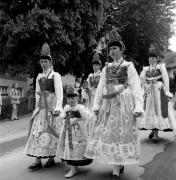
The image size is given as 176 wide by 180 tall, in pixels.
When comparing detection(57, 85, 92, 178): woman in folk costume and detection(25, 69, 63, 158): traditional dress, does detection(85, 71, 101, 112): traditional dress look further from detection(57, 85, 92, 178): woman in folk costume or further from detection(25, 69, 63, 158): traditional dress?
detection(57, 85, 92, 178): woman in folk costume

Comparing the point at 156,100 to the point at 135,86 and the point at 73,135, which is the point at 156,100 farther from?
the point at 73,135

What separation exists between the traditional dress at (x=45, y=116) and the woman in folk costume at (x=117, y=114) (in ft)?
2.50

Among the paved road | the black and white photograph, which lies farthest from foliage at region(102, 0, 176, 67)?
the paved road

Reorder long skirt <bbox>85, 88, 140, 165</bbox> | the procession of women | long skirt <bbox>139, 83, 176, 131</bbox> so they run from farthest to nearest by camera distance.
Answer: long skirt <bbox>139, 83, 176, 131</bbox> → the procession of women → long skirt <bbox>85, 88, 140, 165</bbox>

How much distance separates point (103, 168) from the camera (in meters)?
5.85

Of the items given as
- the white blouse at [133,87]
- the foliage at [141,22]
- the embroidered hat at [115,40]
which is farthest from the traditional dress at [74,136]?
the foliage at [141,22]

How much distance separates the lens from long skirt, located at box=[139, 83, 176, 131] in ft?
26.5

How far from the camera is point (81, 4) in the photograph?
18156mm

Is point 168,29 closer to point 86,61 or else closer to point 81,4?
point 86,61

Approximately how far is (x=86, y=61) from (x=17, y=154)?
16107 millimetres

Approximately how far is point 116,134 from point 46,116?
54.7 inches

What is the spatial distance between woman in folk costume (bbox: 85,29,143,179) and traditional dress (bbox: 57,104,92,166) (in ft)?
0.61

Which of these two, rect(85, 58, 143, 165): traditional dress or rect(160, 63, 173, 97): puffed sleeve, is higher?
rect(160, 63, 173, 97): puffed sleeve

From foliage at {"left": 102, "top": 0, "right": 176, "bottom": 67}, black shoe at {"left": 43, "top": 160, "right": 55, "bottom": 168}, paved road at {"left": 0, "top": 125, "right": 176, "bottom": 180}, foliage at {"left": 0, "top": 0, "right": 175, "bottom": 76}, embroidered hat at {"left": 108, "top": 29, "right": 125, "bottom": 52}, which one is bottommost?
paved road at {"left": 0, "top": 125, "right": 176, "bottom": 180}
